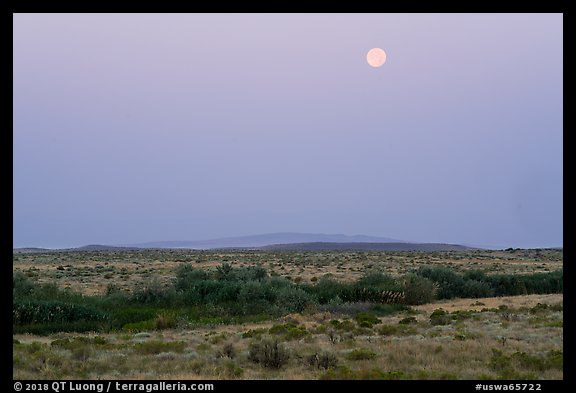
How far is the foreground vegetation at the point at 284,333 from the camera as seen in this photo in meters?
10.2

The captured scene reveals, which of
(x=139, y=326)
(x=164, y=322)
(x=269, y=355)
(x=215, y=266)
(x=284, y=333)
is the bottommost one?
(x=215, y=266)

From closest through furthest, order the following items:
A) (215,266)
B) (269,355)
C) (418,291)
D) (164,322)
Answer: (269,355)
(164,322)
(418,291)
(215,266)

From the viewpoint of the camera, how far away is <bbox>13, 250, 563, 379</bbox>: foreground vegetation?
10.2m

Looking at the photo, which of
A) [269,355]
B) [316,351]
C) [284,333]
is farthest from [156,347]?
[316,351]

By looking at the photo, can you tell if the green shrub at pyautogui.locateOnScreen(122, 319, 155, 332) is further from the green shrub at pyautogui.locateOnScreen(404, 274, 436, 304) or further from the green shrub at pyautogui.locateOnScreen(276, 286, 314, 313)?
A: the green shrub at pyautogui.locateOnScreen(404, 274, 436, 304)

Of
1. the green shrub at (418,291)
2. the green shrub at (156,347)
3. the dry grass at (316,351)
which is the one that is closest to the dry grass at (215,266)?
the green shrub at (418,291)

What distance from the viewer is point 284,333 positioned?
14.6 meters

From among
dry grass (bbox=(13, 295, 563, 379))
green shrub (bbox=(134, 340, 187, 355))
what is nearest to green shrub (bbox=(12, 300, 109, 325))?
dry grass (bbox=(13, 295, 563, 379))

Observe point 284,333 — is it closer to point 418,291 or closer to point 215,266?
point 418,291

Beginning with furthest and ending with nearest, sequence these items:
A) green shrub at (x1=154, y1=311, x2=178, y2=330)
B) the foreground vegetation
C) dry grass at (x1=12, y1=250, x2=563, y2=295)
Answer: dry grass at (x1=12, y1=250, x2=563, y2=295)
green shrub at (x1=154, y1=311, x2=178, y2=330)
the foreground vegetation

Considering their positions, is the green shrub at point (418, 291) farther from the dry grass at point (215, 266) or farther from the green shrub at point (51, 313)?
the green shrub at point (51, 313)

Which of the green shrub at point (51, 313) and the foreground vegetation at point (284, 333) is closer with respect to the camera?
the foreground vegetation at point (284, 333)
